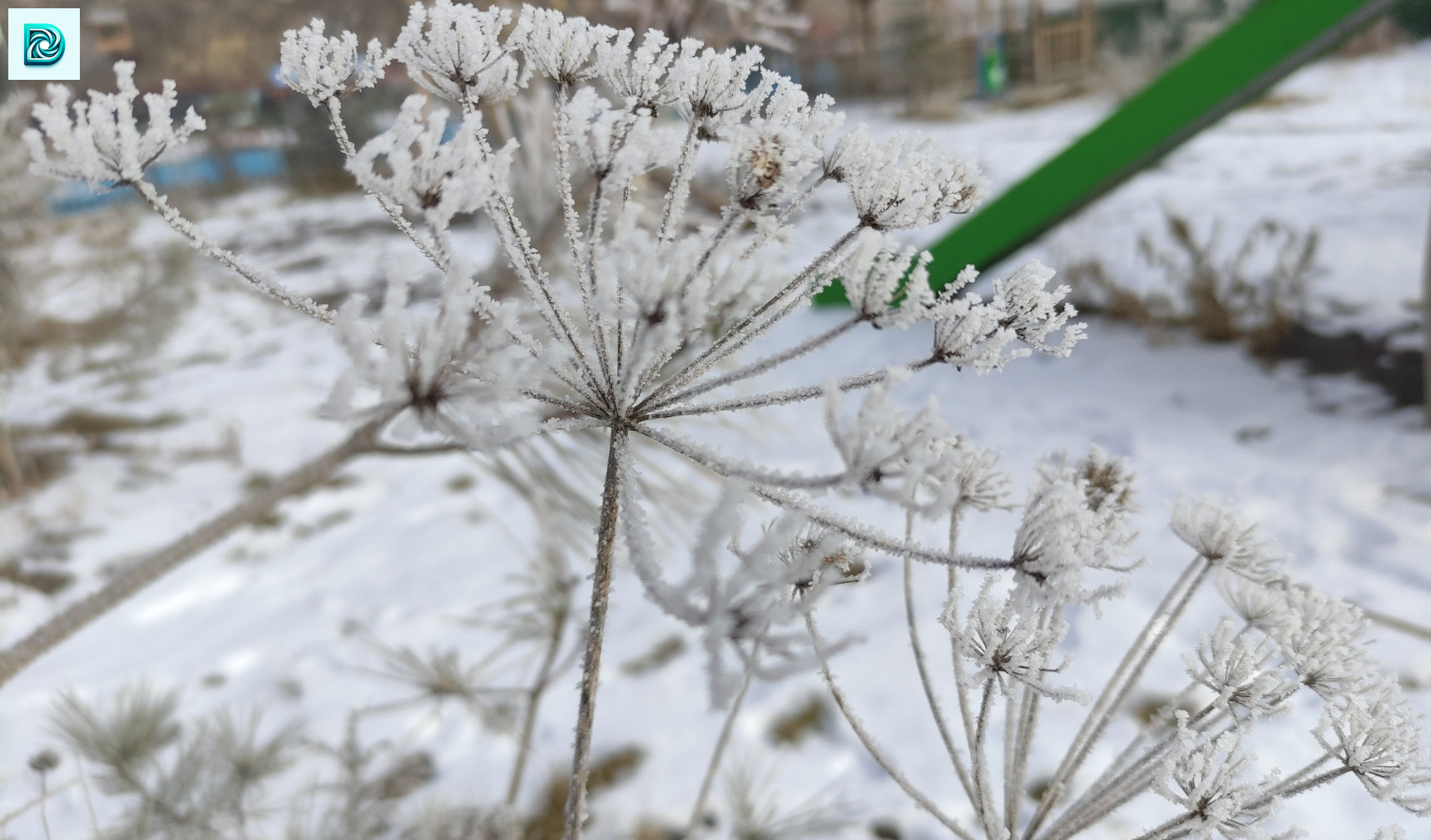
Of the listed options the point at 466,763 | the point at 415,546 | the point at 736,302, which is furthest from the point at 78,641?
the point at 736,302

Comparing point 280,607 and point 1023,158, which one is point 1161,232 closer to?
point 1023,158

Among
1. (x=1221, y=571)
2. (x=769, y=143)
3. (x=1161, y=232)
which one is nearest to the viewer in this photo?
(x=769, y=143)

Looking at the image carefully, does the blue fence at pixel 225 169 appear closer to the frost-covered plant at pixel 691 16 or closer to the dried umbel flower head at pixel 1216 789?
the frost-covered plant at pixel 691 16

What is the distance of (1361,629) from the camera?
37cm

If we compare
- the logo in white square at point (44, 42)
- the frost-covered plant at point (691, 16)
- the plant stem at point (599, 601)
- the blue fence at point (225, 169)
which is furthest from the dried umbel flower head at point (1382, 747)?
the blue fence at point (225, 169)

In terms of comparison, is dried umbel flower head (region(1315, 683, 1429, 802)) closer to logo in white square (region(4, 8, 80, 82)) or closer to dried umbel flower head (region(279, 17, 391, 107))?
dried umbel flower head (region(279, 17, 391, 107))

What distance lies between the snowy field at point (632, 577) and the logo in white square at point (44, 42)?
2.78 ft

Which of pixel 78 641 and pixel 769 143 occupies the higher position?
pixel 769 143

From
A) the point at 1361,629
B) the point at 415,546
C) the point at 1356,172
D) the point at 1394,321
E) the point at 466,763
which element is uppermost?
the point at 1356,172

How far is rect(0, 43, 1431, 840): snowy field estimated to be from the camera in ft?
3.90

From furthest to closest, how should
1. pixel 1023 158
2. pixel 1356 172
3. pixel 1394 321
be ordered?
pixel 1023 158 < pixel 1356 172 < pixel 1394 321

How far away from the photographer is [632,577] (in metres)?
1.63

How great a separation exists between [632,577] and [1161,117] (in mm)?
1657

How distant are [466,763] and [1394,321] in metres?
2.39
